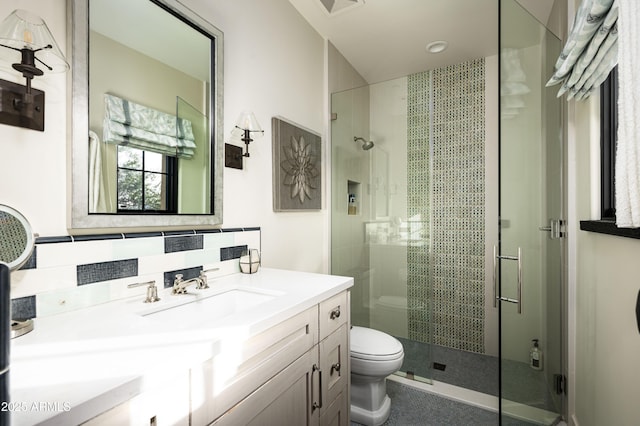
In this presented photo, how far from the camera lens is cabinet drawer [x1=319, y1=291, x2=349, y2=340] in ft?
4.05

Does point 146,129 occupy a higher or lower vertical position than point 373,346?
higher

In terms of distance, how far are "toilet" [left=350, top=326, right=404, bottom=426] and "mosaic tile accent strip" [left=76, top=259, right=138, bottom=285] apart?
4.30 ft

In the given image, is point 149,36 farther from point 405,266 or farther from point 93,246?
point 405,266

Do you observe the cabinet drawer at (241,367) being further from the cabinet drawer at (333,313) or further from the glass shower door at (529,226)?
the glass shower door at (529,226)

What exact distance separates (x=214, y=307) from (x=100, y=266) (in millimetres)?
430

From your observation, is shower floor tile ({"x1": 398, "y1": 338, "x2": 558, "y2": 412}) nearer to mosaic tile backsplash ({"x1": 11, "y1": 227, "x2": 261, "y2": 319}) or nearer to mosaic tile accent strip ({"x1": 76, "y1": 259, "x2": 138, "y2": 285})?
mosaic tile backsplash ({"x1": 11, "y1": 227, "x2": 261, "y2": 319})

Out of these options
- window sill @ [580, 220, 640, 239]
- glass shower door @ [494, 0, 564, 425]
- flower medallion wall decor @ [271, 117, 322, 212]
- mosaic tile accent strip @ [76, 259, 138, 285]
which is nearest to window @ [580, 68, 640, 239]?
window sill @ [580, 220, 640, 239]

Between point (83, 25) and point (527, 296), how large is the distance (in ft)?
7.45

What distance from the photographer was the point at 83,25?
98 cm

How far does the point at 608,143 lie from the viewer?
131cm

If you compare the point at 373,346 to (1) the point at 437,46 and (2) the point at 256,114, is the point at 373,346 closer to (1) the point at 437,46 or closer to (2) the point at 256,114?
(2) the point at 256,114

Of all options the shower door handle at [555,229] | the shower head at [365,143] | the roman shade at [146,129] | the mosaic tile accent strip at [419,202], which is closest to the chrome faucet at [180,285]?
the roman shade at [146,129]

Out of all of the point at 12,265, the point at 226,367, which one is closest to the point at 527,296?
the point at 226,367

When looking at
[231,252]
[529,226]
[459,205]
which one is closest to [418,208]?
[459,205]
